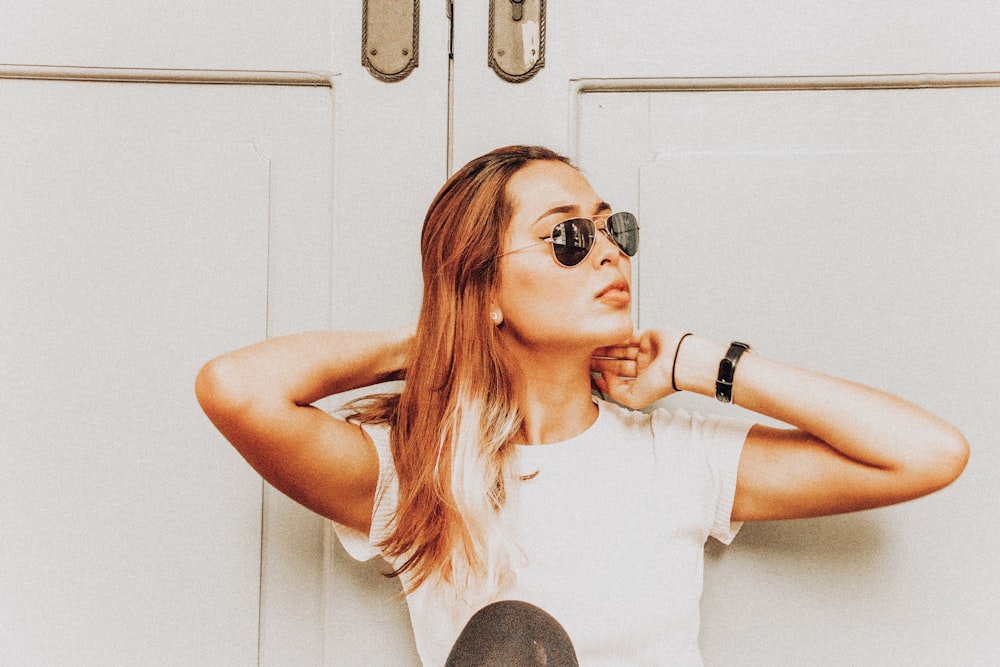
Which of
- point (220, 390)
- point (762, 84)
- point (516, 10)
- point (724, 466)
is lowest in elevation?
point (724, 466)

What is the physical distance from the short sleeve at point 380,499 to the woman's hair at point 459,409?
0.01 meters

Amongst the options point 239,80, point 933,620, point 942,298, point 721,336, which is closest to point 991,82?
point 942,298

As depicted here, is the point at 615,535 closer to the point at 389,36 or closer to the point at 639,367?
the point at 639,367

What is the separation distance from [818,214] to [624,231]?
1.39ft

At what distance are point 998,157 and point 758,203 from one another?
0.44m

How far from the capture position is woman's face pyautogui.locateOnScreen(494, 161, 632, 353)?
1081 mm

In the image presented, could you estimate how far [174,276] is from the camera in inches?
52.7

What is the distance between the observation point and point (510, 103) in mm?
1303

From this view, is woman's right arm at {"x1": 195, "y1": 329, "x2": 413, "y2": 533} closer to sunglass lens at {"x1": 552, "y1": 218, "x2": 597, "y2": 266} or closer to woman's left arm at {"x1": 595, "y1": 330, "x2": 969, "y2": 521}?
sunglass lens at {"x1": 552, "y1": 218, "x2": 597, "y2": 266}

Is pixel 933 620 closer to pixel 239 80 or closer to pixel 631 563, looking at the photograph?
pixel 631 563

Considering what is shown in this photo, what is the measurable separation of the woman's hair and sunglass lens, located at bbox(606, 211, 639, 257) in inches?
6.4

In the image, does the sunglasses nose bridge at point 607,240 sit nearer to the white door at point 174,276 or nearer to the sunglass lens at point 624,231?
the sunglass lens at point 624,231

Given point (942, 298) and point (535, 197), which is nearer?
point (535, 197)

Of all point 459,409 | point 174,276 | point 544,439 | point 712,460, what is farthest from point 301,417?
point 712,460
